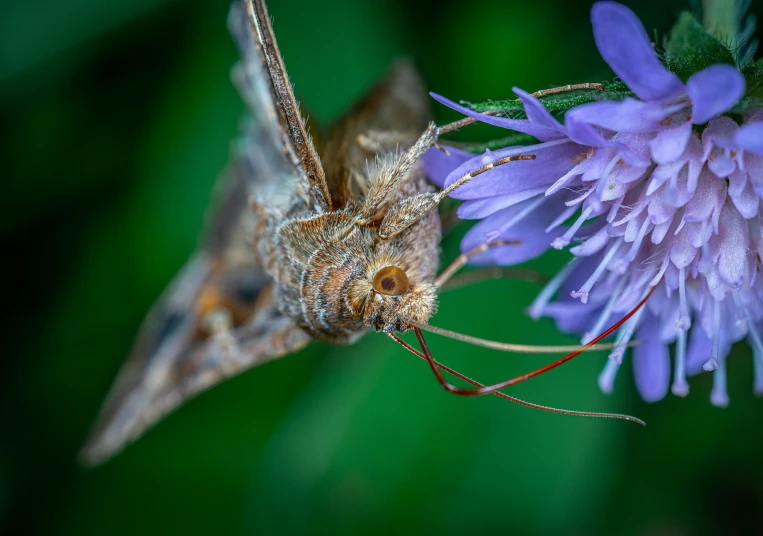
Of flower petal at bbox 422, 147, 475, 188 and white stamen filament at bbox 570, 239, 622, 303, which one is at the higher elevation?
flower petal at bbox 422, 147, 475, 188

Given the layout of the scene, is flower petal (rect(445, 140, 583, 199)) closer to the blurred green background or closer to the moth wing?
the moth wing

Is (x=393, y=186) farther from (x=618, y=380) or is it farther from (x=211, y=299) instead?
(x=618, y=380)

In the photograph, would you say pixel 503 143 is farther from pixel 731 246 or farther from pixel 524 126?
pixel 731 246

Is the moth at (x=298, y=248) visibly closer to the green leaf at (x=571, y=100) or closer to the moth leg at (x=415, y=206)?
the moth leg at (x=415, y=206)

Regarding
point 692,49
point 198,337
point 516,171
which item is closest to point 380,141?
point 516,171

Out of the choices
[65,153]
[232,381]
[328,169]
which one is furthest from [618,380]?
[65,153]

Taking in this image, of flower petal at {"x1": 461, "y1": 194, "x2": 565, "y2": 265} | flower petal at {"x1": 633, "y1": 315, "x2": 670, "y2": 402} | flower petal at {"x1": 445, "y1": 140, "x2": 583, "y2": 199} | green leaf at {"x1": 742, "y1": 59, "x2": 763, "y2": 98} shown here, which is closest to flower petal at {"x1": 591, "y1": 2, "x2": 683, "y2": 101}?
green leaf at {"x1": 742, "y1": 59, "x2": 763, "y2": 98}
